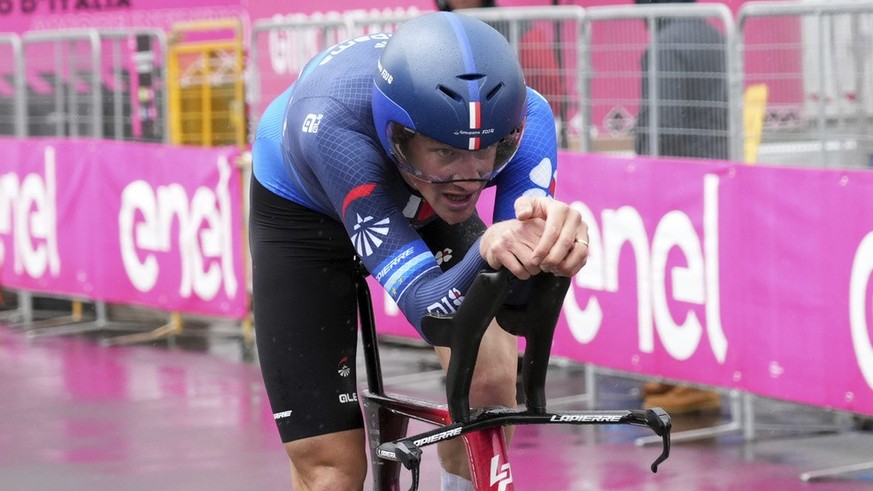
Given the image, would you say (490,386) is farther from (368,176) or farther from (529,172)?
(368,176)

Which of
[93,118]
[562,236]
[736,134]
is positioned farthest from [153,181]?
[562,236]

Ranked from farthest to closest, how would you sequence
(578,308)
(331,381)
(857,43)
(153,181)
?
(153,181) < (578,308) < (857,43) < (331,381)

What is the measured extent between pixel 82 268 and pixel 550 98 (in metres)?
4.26

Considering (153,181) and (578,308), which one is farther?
(153,181)

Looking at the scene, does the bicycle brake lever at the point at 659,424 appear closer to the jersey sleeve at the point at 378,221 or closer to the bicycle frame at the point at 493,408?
the bicycle frame at the point at 493,408

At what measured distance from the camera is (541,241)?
3.11 metres

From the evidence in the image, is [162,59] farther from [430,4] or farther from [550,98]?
[550,98]

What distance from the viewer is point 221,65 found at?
11641mm

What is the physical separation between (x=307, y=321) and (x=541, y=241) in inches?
55.9

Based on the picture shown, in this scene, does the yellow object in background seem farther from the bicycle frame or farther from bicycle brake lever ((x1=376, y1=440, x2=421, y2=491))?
bicycle brake lever ((x1=376, y1=440, x2=421, y2=491))

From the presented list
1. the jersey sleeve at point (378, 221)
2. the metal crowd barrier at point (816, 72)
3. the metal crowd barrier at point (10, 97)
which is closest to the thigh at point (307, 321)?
the jersey sleeve at point (378, 221)

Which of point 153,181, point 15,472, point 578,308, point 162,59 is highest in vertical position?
point 162,59

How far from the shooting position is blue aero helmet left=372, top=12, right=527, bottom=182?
337cm

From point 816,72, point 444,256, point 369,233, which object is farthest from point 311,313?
point 816,72
